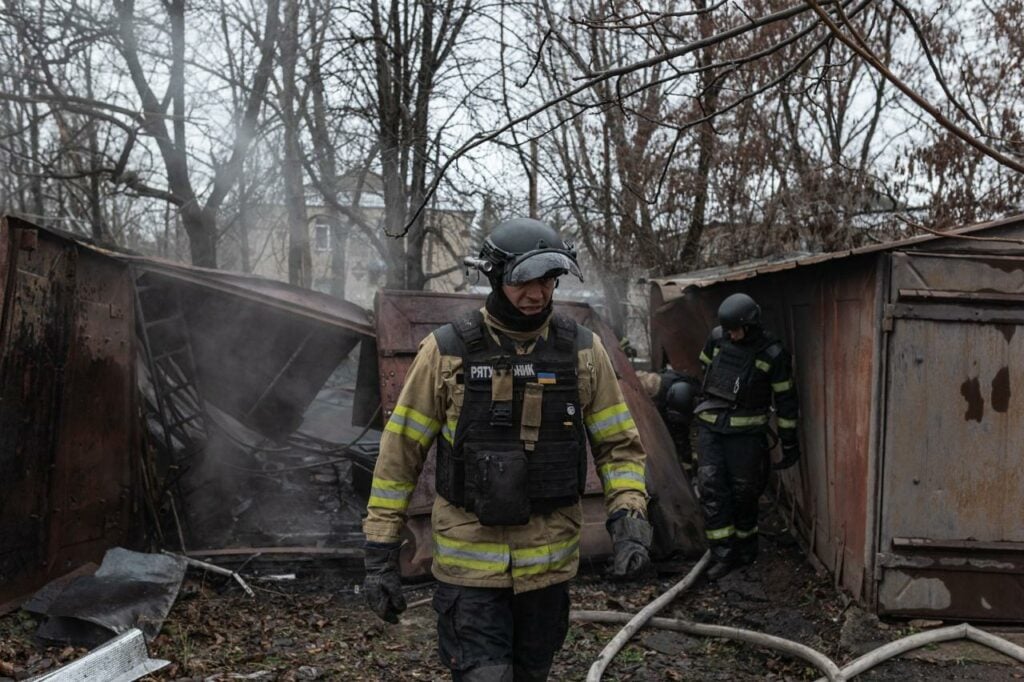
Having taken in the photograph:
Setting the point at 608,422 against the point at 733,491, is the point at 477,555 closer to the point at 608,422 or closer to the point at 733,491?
the point at 608,422

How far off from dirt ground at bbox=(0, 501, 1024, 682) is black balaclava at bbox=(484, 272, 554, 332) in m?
2.35

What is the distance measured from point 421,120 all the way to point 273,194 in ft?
12.5

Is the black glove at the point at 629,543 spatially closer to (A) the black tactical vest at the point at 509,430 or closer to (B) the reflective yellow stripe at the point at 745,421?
(A) the black tactical vest at the point at 509,430

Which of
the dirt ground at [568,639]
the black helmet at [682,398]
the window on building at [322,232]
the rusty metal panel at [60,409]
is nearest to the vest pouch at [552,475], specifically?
the dirt ground at [568,639]

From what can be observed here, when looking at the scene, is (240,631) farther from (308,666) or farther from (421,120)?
(421,120)

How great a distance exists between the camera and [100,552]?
5.27 m

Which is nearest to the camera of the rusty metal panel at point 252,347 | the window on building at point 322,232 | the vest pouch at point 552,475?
the vest pouch at point 552,475

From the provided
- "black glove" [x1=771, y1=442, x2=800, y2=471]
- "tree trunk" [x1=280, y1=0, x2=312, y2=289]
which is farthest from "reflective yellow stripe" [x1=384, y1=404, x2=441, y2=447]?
"tree trunk" [x1=280, y1=0, x2=312, y2=289]

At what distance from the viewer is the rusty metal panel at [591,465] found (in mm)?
Answer: 5738

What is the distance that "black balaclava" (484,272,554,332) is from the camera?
9.18ft

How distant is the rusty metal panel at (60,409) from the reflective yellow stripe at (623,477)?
3302 mm

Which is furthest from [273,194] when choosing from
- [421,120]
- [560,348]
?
[560,348]

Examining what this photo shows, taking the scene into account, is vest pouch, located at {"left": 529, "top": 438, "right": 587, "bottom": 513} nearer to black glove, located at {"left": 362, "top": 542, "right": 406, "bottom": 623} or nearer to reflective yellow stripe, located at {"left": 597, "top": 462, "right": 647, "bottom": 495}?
reflective yellow stripe, located at {"left": 597, "top": 462, "right": 647, "bottom": 495}

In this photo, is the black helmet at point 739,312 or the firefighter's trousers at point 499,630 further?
the black helmet at point 739,312
